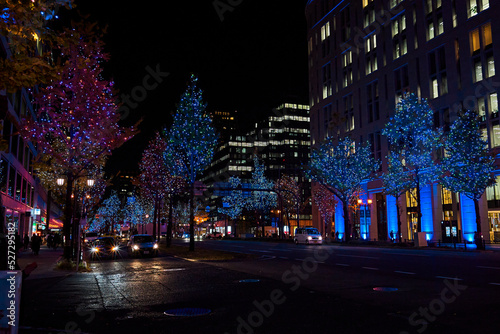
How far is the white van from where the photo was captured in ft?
145

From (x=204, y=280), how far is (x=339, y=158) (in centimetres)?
3363

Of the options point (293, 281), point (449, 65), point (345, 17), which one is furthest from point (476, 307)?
point (345, 17)

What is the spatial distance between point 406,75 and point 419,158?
1802 cm

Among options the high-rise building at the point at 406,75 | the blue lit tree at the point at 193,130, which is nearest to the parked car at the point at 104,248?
the blue lit tree at the point at 193,130

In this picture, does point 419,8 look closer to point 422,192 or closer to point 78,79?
point 422,192

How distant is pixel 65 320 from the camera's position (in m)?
7.66

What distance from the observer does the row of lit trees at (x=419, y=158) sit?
34500mm

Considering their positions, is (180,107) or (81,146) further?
(180,107)

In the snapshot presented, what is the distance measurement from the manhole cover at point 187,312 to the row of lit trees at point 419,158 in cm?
3041

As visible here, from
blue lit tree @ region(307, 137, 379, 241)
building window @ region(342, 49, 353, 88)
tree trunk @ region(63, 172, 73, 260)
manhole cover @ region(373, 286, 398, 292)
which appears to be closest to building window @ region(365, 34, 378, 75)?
building window @ region(342, 49, 353, 88)

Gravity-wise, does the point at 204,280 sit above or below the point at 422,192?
below

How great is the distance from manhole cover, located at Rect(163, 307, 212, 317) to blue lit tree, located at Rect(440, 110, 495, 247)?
104 feet

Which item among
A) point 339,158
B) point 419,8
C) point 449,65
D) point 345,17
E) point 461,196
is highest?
point 345,17

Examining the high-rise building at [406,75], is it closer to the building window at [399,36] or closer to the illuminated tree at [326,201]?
the building window at [399,36]
